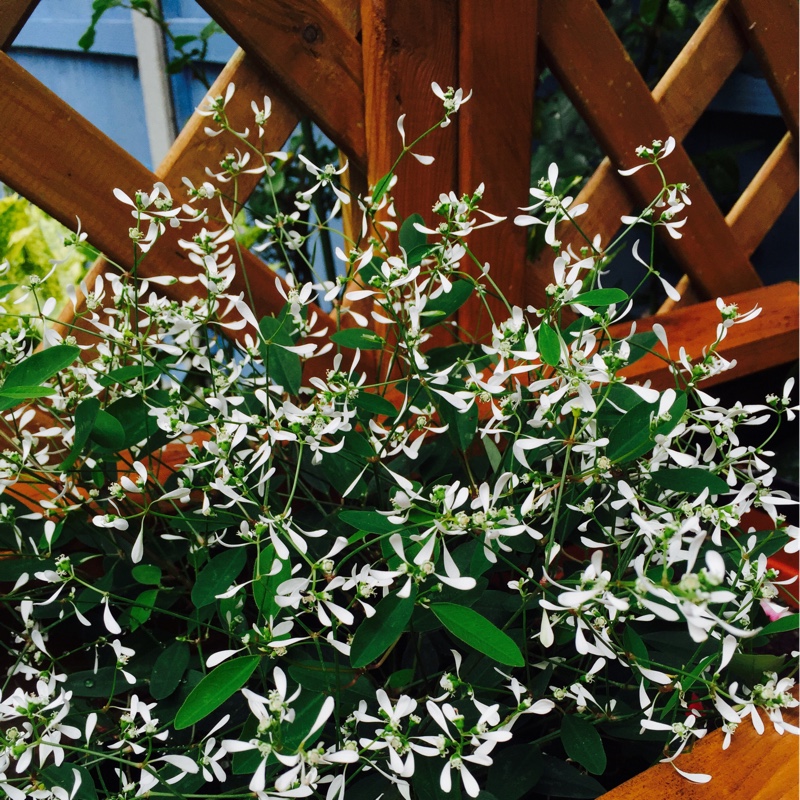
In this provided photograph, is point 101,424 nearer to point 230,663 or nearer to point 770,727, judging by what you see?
point 230,663

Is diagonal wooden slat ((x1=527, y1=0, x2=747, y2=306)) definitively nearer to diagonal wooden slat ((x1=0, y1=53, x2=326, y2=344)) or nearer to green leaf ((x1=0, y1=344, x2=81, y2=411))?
diagonal wooden slat ((x1=0, y1=53, x2=326, y2=344))

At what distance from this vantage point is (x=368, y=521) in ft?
1.56

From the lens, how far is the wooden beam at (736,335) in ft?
3.38

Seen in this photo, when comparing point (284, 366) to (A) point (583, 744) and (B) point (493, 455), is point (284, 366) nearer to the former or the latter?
(B) point (493, 455)

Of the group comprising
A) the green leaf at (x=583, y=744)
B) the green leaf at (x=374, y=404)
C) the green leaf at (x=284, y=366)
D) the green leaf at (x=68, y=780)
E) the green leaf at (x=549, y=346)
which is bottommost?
the green leaf at (x=68, y=780)

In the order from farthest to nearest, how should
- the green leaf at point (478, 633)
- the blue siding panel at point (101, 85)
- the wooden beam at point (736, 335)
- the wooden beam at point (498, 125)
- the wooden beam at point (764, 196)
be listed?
the blue siding panel at point (101, 85)
the wooden beam at point (764, 196)
the wooden beam at point (736, 335)
the wooden beam at point (498, 125)
the green leaf at point (478, 633)

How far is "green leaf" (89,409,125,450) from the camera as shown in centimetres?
58

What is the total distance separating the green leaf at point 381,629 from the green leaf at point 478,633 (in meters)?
0.02

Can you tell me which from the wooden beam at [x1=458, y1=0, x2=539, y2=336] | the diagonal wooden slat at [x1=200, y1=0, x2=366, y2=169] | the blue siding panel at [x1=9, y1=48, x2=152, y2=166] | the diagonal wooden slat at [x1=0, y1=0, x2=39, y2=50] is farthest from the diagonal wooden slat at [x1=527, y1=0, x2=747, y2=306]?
the blue siding panel at [x1=9, y1=48, x2=152, y2=166]

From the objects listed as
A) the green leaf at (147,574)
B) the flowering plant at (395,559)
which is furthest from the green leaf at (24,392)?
the green leaf at (147,574)

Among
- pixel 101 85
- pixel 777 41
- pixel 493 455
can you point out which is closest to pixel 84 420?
pixel 493 455

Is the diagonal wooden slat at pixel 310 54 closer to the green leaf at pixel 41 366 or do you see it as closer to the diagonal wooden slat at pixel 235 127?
the diagonal wooden slat at pixel 235 127

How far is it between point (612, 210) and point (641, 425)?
652mm

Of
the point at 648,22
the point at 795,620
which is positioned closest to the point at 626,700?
the point at 795,620
